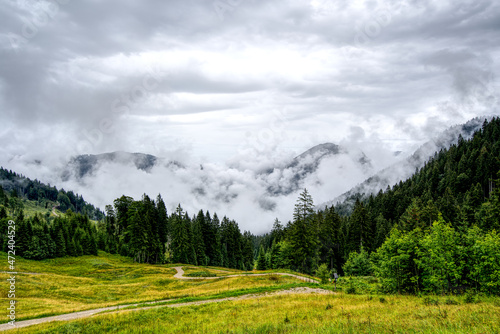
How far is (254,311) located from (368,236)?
63.9 meters

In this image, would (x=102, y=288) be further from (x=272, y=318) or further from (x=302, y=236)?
(x=302, y=236)

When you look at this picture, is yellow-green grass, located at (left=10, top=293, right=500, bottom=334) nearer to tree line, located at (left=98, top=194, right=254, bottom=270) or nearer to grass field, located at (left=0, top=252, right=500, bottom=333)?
grass field, located at (left=0, top=252, right=500, bottom=333)

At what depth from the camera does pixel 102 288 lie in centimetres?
4450

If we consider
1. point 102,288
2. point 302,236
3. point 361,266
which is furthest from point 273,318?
point 361,266

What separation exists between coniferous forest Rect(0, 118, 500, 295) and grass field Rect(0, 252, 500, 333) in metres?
6.18

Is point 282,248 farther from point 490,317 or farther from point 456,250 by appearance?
point 490,317

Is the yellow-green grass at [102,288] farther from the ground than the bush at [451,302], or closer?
closer

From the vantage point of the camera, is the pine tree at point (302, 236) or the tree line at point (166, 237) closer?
the pine tree at point (302, 236)

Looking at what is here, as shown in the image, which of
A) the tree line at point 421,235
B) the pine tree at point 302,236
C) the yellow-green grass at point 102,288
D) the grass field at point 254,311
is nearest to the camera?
the grass field at point 254,311

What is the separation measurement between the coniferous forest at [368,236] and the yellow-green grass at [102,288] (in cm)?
1675

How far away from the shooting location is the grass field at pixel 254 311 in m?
11.8

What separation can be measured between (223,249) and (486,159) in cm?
9983

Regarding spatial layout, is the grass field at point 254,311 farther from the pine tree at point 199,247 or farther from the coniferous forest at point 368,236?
the pine tree at point 199,247

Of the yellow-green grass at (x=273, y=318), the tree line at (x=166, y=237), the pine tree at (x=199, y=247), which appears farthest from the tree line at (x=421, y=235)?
the pine tree at (x=199, y=247)
